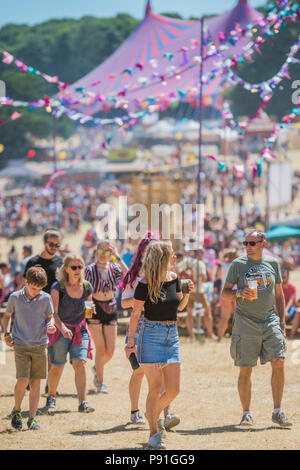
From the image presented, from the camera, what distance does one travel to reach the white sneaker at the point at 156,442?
4.94 meters

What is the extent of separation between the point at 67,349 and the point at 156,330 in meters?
1.47

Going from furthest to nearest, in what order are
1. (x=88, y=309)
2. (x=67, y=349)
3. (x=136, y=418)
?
1. (x=67, y=349)
2. (x=88, y=309)
3. (x=136, y=418)

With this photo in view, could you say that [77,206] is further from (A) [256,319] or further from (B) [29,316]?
(A) [256,319]

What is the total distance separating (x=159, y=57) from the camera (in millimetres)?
20500

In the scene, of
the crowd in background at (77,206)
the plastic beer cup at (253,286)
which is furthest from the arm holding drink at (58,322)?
the crowd in background at (77,206)

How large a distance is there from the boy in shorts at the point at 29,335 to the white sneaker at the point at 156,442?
42.2 inches

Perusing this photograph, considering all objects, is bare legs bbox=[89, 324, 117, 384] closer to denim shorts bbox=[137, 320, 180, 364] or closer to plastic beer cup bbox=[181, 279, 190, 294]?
plastic beer cup bbox=[181, 279, 190, 294]

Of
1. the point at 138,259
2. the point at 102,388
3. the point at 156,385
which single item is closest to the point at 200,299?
the point at 102,388

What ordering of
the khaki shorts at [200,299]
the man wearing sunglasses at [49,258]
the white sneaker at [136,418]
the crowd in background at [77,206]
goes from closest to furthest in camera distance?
the white sneaker at [136,418] < the man wearing sunglasses at [49,258] < the khaki shorts at [200,299] < the crowd in background at [77,206]

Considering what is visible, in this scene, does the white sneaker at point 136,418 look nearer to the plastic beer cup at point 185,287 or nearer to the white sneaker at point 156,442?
the white sneaker at point 156,442

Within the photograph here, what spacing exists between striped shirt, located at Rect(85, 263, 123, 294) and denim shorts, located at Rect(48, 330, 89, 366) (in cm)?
69

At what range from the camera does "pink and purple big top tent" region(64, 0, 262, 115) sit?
59.1 ft
